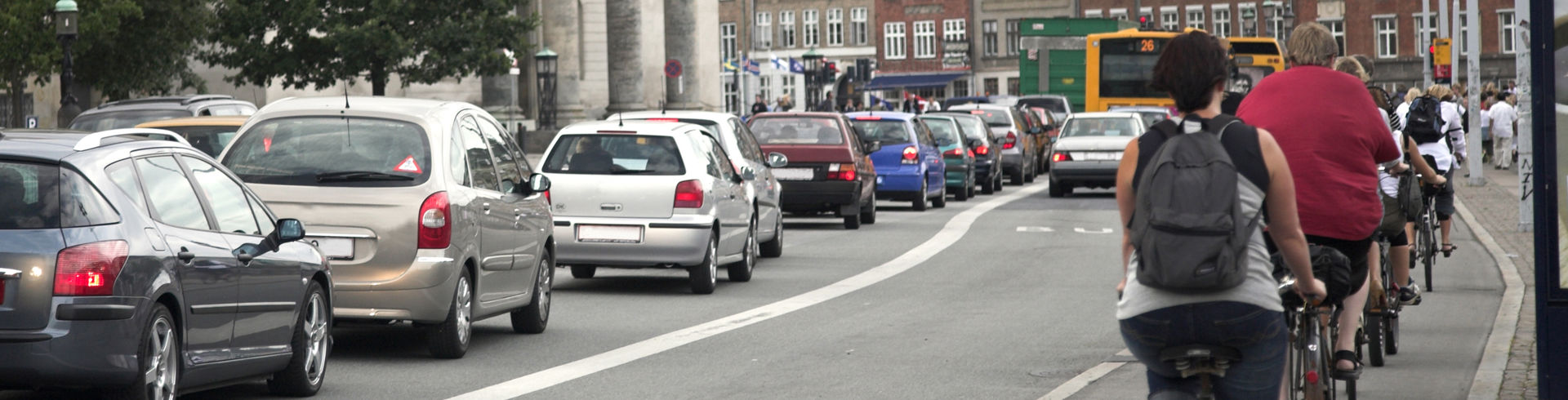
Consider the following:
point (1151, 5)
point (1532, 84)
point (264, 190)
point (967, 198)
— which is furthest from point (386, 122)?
point (1151, 5)

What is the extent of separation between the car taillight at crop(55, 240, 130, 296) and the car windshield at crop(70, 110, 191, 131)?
15.9 m

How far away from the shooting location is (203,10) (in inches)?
1687

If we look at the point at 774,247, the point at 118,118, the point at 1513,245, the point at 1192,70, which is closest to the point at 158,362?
the point at 1192,70

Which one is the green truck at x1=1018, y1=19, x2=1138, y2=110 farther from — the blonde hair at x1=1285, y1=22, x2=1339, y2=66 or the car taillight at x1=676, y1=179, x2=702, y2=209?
the blonde hair at x1=1285, y1=22, x2=1339, y2=66

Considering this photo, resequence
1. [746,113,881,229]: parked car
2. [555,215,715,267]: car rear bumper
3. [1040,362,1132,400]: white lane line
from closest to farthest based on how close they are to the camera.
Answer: [1040,362,1132,400]: white lane line < [555,215,715,267]: car rear bumper < [746,113,881,229]: parked car

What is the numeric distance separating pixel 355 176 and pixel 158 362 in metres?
3.00

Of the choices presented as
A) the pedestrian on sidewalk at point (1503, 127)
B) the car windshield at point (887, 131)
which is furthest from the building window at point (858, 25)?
the car windshield at point (887, 131)

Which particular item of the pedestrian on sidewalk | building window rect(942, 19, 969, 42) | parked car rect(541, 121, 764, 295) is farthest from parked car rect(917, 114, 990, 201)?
building window rect(942, 19, 969, 42)

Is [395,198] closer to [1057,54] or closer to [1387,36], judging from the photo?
[1057,54]

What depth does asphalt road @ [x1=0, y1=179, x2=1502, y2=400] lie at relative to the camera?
9.70m

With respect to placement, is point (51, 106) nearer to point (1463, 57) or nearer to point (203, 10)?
point (203, 10)

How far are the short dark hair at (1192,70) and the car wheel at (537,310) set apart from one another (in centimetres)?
740

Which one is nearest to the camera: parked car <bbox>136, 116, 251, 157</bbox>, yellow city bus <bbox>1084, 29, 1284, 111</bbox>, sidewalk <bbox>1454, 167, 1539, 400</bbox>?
sidewalk <bbox>1454, 167, 1539, 400</bbox>

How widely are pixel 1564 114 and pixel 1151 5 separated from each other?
95918 millimetres
